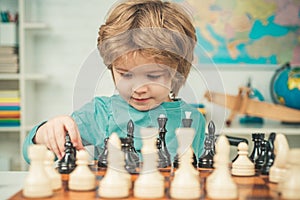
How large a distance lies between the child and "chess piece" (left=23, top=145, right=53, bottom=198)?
0.41 meters

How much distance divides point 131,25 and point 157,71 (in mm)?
163

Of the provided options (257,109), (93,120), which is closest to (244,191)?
(93,120)

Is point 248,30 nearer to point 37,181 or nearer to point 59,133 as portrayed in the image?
point 59,133

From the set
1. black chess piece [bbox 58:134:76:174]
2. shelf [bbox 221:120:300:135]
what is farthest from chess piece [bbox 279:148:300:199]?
shelf [bbox 221:120:300:135]

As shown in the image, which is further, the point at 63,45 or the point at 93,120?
the point at 63,45

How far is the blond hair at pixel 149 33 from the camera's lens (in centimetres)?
147

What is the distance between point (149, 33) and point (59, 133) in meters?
0.39

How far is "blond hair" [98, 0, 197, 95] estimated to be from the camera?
1467 millimetres

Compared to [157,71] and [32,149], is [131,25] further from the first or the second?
[32,149]

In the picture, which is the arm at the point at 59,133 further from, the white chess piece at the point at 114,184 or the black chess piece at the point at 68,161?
the white chess piece at the point at 114,184

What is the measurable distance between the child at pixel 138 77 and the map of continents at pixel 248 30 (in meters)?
1.89

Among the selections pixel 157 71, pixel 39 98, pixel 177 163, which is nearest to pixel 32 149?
pixel 177 163

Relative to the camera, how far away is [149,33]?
4.83ft

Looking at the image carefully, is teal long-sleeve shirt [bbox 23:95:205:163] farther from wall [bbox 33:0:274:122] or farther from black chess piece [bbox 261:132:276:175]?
wall [bbox 33:0:274:122]
